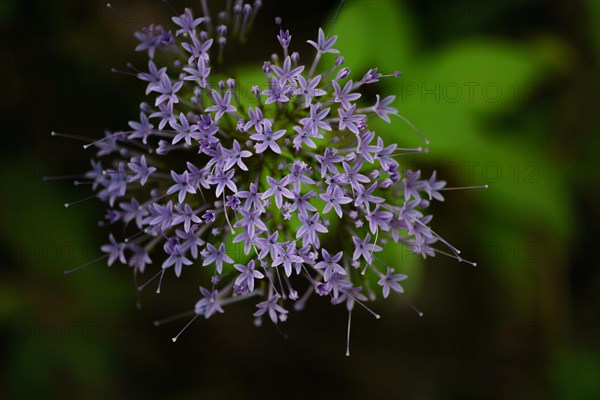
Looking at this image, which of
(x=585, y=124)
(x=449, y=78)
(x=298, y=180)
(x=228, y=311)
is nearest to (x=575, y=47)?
(x=585, y=124)

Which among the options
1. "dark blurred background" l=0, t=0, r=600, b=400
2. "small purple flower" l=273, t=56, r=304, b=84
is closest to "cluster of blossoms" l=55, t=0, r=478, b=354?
"small purple flower" l=273, t=56, r=304, b=84

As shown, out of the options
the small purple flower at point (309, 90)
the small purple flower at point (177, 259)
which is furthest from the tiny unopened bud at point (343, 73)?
the small purple flower at point (177, 259)

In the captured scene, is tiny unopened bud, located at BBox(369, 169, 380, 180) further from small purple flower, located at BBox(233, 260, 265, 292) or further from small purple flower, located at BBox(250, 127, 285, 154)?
small purple flower, located at BBox(233, 260, 265, 292)

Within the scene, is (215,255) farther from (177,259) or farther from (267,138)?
(267,138)

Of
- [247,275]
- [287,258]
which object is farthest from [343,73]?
[247,275]

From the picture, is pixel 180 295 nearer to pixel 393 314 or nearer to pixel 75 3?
pixel 393 314
